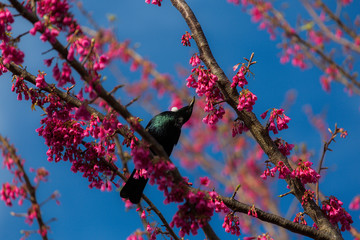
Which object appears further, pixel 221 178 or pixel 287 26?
pixel 221 178

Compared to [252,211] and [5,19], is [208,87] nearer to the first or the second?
[252,211]

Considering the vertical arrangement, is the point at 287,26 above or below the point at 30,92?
below

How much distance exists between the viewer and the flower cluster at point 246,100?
160 inches

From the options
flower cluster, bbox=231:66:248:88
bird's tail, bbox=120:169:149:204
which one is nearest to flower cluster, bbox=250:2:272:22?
flower cluster, bbox=231:66:248:88

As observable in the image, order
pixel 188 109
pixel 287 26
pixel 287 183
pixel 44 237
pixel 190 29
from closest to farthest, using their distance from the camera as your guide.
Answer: pixel 44 237 < pixel 287 26 < pixel 287 183 < pixel 190 29 < pixel 188 109

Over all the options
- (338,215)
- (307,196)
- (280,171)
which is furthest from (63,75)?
(338,215)

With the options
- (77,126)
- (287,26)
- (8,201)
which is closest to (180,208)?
(8,201)

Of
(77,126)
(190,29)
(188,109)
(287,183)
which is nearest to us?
(77,126)

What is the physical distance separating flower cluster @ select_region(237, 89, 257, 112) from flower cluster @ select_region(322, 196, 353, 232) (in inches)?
52.4

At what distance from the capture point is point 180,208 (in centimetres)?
278

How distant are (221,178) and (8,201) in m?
3.70

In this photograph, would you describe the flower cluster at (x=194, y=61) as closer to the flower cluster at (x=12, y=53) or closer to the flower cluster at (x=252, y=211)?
the flower cluster at (x=252, y=211)

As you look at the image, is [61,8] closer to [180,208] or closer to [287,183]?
[180,208]

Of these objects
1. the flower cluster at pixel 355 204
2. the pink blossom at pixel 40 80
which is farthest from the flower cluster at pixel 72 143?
the flower cluster at pixel 355 204
